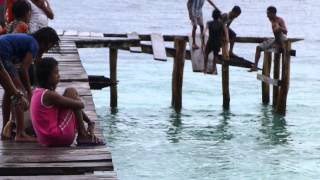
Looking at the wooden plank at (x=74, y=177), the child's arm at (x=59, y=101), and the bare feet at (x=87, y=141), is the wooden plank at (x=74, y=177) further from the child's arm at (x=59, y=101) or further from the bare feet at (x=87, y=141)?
the bare feet at (x=87, y=141)

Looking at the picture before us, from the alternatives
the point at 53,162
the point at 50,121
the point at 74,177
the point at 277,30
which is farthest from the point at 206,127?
the point at 74,177

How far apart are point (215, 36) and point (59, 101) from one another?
34.2 feet

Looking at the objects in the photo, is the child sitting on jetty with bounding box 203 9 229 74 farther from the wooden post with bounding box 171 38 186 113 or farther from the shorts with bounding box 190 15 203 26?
the shorts with bounding box 190 15 203 26

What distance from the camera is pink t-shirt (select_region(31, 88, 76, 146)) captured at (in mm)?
8055

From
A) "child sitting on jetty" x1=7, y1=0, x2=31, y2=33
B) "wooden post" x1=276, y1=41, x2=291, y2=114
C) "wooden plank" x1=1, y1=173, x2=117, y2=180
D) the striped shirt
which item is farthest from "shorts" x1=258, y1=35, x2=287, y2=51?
"wooden plank" x1=1, y1=173, x2=117, y2=180

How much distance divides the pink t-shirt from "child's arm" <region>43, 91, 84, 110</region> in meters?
0.05

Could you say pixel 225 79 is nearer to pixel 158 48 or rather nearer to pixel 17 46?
pixel 158 48

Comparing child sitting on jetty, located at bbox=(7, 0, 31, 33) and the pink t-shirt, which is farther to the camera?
child sitting on jetty, located at bbox=(7, 0, 31, 33)

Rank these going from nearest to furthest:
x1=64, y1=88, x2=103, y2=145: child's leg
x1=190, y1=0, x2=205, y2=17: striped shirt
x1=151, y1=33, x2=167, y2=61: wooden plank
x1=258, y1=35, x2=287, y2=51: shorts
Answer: x1=64, y1=88, x2=103, y2=145: child's leg → x1=151, y1=33, x2=167, y2=61: wooden plank → x1=258, y1=35, x2=287, y2=51: shorts → x1=190, y1=0, x2=205, y2=17: striped shirt

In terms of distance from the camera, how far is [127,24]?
71.6 m

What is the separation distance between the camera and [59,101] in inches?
313

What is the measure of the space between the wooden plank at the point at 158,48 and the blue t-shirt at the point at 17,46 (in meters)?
8.68

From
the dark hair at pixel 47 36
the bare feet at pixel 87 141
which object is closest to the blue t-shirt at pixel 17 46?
the dark hair at pixel 47 36

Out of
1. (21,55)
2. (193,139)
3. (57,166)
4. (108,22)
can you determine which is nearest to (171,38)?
(193,139)
